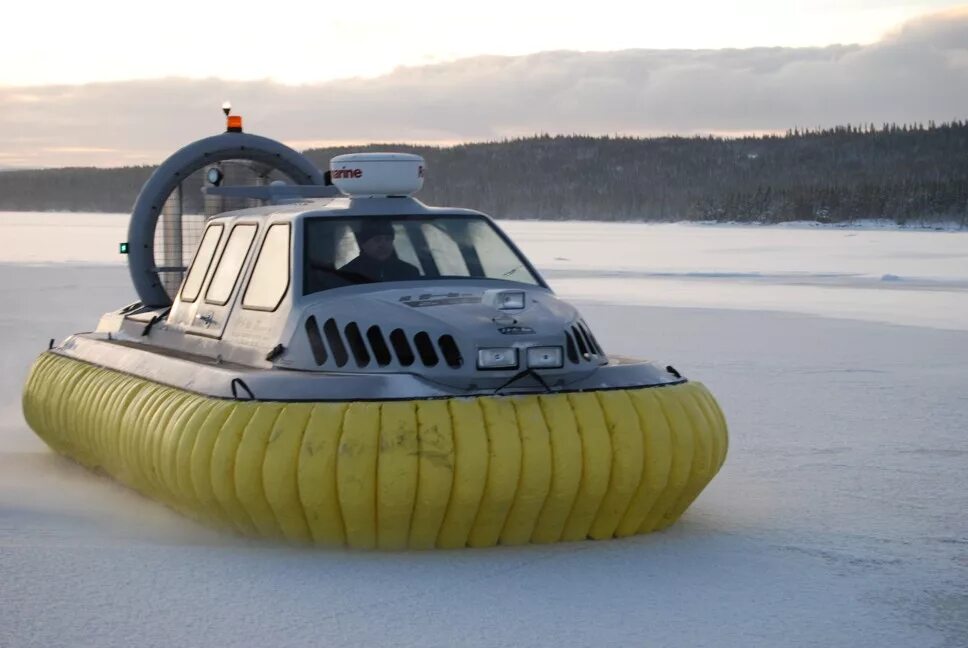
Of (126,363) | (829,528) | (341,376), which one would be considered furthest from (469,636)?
(126,363)

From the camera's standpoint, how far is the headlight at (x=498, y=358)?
186 inches

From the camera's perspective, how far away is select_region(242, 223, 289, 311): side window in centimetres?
537

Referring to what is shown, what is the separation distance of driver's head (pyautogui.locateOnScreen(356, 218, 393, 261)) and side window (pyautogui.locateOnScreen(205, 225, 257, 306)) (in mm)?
612

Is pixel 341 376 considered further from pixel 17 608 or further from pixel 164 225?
pixel 164 225

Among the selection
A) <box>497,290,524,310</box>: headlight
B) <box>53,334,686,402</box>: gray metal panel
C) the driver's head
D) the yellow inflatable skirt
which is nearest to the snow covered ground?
the yellow inflatable skirt

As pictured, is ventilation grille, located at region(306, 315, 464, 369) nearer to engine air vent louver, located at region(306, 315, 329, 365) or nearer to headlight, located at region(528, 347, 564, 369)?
engine air vent louver, located at region(306, 315, 329, 365)

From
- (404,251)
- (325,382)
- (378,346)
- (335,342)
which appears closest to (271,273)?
(404,251)

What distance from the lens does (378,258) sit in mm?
5395

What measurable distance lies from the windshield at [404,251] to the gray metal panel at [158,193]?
2408 mm

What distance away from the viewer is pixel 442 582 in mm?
4367

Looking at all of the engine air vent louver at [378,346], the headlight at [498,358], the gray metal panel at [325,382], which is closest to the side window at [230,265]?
the gray metal panel at [325,382]

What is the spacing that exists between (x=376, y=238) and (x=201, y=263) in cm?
121

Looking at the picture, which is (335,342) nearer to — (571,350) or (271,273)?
(271,273)

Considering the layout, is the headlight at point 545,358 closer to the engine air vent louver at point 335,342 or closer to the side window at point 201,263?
the engine air vent louver at point 335,342
